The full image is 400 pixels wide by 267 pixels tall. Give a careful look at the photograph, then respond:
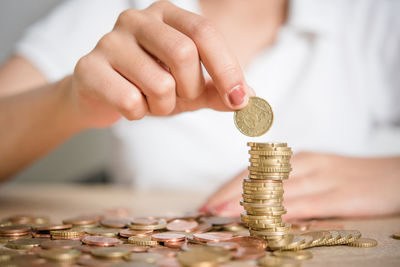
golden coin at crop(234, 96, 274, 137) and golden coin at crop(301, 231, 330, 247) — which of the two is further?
golden coin at crop(234, 96, 274, 137)

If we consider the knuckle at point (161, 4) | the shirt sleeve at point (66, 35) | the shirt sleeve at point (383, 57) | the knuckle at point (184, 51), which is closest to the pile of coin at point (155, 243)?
the knuckle at point (184, 51)

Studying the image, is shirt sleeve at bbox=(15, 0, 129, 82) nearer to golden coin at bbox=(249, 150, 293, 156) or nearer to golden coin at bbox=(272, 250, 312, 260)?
golden coin at bbox=(249, 150, 293, 156)

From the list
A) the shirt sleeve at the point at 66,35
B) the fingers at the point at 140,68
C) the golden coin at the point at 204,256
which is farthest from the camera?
the shirt sleeve at the point at 66,35

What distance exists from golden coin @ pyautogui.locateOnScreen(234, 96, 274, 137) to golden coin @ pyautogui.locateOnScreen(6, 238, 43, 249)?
48 centimetres

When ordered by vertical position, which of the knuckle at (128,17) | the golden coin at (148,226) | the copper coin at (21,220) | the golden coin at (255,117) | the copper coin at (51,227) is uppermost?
the knuckle at (128,17)

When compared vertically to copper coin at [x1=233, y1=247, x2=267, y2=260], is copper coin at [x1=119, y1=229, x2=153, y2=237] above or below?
above

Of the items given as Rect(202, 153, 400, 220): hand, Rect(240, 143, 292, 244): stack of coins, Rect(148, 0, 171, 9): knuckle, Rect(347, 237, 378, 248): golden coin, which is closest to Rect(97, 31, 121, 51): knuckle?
Rect(148, 0, 171, 9): knuckle

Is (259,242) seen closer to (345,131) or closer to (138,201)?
(138,201)

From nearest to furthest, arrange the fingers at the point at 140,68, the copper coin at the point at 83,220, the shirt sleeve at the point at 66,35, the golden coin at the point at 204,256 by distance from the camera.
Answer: the golden coin at the point at 204,256
the fingers at the point at 140,68
the copper coin at the point at 83,220
the shirt sleeve at the point at 66,35

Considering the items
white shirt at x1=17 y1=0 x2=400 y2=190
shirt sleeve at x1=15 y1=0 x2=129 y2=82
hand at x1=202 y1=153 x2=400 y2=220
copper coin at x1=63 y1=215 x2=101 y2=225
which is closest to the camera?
copper coin at x1=63 y1=215 x2=101 y2=225

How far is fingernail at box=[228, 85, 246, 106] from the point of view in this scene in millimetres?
820

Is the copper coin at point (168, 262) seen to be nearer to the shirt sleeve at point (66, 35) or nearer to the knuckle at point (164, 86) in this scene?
the knuckle at point (164, 86)

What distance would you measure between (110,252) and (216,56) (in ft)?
1.38

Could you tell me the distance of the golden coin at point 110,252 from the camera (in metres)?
0.67
